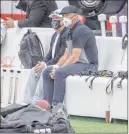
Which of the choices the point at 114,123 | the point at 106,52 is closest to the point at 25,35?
the point at 106,52

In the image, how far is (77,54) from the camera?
9.76 meters

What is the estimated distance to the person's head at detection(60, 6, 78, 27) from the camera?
10.0 m

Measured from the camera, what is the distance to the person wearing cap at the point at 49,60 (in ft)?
33.0

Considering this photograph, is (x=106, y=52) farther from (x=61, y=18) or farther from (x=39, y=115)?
(x=39, y=115)

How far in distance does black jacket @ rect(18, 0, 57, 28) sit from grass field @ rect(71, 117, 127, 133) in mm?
2400

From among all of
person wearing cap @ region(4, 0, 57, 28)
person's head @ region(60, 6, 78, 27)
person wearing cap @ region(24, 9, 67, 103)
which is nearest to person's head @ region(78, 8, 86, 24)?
person's head @ region(60, 6, 78, 27)

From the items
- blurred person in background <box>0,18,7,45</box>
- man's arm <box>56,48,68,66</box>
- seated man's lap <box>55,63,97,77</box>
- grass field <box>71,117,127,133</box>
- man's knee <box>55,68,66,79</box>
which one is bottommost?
grass field <box>71,117,127,133</box>

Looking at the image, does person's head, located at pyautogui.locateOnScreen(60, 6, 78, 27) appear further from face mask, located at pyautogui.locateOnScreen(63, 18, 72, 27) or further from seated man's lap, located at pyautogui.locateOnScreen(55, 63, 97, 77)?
seated man's lap, located at pyautogui.locateOnScreen(55, 63, 97, 77)

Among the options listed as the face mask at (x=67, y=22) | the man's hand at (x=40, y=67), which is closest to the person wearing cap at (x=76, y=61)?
the face mask at (x=67, y=22)

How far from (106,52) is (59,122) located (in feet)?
10.6

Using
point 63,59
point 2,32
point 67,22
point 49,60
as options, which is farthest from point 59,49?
point 2,32

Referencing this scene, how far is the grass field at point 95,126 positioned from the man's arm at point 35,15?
2386 millimetres

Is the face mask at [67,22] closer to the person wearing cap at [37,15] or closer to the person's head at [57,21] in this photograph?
the person's head at [57,21]

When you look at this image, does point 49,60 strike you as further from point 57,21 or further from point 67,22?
point 67,22
